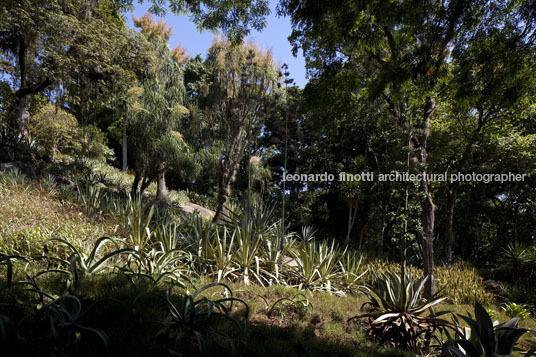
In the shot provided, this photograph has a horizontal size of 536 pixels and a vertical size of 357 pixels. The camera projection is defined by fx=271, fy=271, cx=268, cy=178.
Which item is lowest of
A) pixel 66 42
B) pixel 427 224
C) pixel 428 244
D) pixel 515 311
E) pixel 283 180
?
pixel 515 311

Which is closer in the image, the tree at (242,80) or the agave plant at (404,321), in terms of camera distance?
the agave plant at (404,321)

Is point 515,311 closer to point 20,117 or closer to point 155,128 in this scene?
point 155,128

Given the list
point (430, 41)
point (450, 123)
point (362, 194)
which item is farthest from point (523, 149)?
point (430, 41)

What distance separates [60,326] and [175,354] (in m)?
0.78

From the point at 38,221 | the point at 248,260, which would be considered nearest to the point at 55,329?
the point at 248,260

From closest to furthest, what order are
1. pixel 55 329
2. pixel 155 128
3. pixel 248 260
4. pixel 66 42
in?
pixel 55 329 < pixel 248 260 < pixel 66 42 < pixel 155 128

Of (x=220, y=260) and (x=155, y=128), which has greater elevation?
(x=155, y=128)

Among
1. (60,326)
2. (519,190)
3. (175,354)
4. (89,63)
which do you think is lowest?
(175,354)

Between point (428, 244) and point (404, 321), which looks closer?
point (404, 321)

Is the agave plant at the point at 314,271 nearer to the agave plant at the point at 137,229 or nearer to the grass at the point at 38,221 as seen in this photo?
the agave plant at the point at 137,229

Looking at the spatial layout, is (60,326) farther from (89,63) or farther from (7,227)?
(89,63)

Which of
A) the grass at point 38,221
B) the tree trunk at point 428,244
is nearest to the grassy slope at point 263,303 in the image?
the grass at point 38,221

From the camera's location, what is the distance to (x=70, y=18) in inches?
290

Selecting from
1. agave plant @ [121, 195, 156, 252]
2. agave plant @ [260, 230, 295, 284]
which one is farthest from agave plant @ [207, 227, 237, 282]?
agave plant @ [121, 195, 156, 252]
